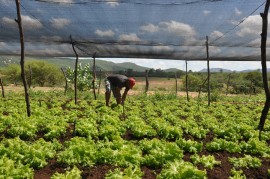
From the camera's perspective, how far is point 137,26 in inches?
464

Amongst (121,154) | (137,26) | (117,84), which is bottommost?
(121,154)

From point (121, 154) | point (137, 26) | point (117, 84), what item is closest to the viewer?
point (121, 154)

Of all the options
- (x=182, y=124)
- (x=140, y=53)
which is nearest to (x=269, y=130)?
(x=182, y=124)

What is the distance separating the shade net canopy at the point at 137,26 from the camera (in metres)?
10.3

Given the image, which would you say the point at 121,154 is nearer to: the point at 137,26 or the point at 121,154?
the point at 121,154

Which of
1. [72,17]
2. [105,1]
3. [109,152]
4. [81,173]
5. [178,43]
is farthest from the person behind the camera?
[178,43]

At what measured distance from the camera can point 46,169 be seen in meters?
5.26

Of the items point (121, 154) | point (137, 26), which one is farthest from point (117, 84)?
point (121, 154)

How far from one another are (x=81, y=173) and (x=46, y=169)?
0.65m

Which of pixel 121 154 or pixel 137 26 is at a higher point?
pixel 137 26

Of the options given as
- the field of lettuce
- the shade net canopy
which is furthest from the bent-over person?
the field of lettuce

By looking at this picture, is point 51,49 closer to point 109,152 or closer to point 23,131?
point 23,131

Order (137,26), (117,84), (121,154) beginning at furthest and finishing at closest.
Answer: (117,84) → (137,26) → (121,154)

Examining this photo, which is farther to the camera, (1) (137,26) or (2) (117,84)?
(2) (117,84)
